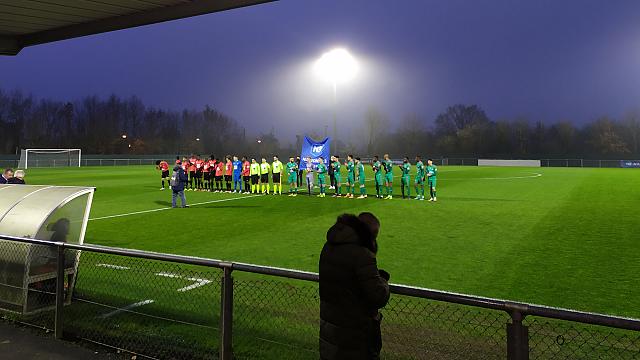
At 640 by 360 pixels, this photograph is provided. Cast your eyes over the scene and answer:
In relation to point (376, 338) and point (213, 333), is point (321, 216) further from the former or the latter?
point (376, 338)

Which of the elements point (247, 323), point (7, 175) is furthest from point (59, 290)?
point (7, 175)

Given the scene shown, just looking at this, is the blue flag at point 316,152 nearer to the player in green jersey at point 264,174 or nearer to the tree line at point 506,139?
the player in green jersey at point 264,174

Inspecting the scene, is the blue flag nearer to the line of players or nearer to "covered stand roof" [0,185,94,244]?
the line of players

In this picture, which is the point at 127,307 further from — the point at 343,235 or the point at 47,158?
the point at 47,158

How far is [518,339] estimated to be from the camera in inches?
111

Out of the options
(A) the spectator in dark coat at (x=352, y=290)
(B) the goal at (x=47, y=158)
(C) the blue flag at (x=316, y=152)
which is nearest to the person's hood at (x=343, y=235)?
(A) the spectator in dark coat at (x=352, y=290)

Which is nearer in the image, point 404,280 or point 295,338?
point 295,338

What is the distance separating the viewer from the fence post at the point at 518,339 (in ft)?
9.22

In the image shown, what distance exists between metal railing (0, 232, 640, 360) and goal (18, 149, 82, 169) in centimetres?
6044

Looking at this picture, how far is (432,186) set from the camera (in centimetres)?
1970

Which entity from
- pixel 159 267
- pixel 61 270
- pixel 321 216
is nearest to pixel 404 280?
pixel 159 267

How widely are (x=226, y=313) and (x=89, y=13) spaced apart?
11.6ft

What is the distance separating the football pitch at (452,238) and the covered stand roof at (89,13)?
15.8ft

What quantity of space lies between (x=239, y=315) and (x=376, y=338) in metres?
3.10
